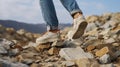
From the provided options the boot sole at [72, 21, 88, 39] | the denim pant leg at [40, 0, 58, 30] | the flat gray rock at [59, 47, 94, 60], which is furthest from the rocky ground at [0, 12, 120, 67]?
the denim pant leg at [40, 0, 58, 30]

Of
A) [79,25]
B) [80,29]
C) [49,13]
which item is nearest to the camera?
[79,25]

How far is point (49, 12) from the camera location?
5859 mm

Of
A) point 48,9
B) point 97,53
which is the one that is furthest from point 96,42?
point 48,9

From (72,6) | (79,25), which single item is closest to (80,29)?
(79,25)

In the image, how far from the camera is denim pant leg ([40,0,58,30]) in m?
5.83

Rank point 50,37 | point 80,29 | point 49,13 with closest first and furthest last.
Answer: point 80,29 < point 49,13 < point 50,37

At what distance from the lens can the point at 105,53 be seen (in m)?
5.82

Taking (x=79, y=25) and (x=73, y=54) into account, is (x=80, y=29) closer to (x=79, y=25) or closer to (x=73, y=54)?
(x=79, y=25)

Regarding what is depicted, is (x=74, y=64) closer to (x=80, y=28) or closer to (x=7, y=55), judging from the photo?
(x=80, y=28)

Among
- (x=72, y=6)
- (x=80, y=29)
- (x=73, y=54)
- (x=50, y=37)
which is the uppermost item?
(x=72, y=6)

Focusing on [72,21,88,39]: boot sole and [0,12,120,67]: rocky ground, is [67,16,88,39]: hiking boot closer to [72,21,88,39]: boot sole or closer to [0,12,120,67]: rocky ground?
[72,21,88,39]: boot sole

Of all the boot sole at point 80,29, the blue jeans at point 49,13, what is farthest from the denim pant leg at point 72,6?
the boot sole at point 80,29

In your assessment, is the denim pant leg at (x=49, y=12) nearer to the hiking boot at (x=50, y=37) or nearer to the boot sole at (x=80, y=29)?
the hiking boot at (x=50, y=37)

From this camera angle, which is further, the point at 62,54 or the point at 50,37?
the point at 50,37
